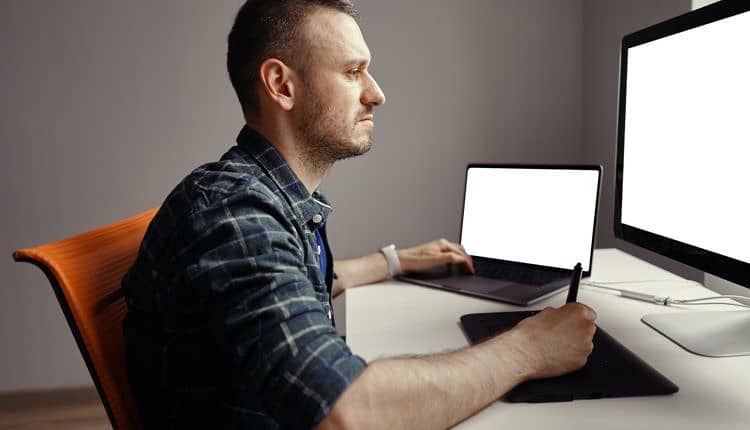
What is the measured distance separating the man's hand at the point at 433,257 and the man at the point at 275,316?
0.43m

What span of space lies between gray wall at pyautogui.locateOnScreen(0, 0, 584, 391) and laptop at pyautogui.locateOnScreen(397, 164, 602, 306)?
0.86m

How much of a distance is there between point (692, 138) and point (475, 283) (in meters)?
0.50

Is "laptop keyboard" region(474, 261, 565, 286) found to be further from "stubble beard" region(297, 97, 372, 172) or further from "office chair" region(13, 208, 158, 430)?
"office chair" region(13, 208, 158, 430)

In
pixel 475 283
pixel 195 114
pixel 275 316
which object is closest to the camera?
pixel 275 316

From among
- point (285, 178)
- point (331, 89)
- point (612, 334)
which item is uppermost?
point (331, 89)

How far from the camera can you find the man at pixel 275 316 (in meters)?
Answer: 0.65

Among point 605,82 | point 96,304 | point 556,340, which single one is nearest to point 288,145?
point 96,304

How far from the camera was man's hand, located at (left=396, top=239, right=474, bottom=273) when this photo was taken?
1.36m

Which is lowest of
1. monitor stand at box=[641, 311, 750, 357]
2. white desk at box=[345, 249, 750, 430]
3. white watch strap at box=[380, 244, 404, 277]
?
white desk at box=[345, 249, 750, 430]

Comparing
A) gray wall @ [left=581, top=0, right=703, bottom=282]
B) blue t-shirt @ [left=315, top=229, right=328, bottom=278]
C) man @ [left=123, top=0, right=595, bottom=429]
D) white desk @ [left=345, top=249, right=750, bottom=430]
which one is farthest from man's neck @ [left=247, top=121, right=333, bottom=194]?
gray wall @ [left=581, top=0, right=703, bottom=282]

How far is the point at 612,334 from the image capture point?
95 centimetres

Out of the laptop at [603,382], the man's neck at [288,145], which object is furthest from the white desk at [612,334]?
the man's neck at [288,145]

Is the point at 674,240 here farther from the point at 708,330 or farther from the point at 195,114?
the point at 195,114

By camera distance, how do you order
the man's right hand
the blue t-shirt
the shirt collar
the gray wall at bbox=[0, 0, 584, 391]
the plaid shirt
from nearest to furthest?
the plaid shirt, the man's right hand, the shirt collar, the blue t-shirt, the gray wall at bbox=[0, 0, 584, 391]
